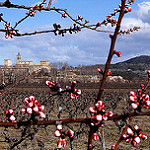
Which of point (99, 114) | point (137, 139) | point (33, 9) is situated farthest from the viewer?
point (33, 9)

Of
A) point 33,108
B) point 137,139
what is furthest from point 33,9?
point 137,139

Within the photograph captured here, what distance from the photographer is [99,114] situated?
0.88 m

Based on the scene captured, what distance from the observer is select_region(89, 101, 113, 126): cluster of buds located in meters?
0.86

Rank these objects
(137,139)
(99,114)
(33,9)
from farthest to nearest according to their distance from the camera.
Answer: (33,9)
(137,139)
(99,114)

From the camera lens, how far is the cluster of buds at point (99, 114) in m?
0.86

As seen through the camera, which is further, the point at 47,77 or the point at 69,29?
the point at 47,77

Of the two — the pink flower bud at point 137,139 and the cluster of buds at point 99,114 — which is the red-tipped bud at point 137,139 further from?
the cluster of buds at point 99,114

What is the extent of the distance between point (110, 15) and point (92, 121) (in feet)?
4.63

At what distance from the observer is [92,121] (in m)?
0.89

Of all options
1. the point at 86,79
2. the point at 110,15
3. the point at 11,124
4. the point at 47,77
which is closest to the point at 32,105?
the point at 11,124

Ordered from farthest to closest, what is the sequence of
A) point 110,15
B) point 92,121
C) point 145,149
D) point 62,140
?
point 145,149 < point 110,15 < point 62,140 < point 92,121

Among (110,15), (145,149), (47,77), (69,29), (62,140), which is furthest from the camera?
(47,77)

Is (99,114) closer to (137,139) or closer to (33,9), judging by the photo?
(137,139)

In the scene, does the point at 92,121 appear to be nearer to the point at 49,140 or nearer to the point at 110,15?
the point at 110,15
